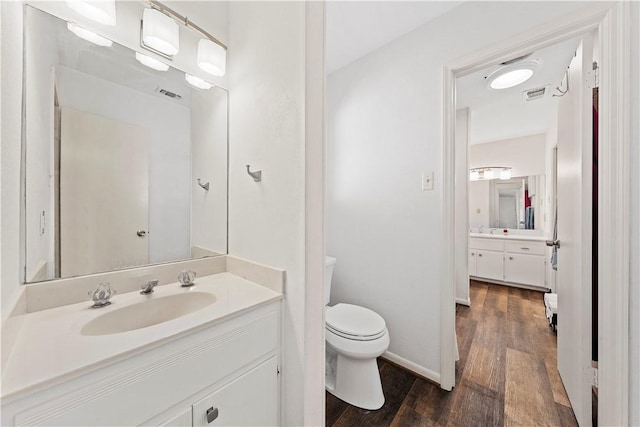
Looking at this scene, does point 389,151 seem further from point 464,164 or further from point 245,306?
point 464,164

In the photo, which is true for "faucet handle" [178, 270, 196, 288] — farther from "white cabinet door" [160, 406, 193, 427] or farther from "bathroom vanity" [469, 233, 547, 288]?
"bathroom vanity" [469, 233, 547, 288]

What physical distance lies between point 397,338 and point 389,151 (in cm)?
138

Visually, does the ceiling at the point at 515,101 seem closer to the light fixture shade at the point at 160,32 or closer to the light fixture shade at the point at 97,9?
the light fixture shade at the point at 160,32

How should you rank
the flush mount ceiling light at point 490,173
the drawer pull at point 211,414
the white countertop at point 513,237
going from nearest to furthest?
1. the drawer pull at point 211,414
2. the white countertop at point 513,237
3. the flush mount ceiling light at point 490,173

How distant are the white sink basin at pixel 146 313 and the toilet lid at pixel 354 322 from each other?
84 centimetres

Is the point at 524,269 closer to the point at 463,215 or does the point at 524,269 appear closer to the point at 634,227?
the point at 463,215

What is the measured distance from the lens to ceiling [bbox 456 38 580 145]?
1923 millimetres

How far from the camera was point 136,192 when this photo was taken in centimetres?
111

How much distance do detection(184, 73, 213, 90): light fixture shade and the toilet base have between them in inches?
68.1

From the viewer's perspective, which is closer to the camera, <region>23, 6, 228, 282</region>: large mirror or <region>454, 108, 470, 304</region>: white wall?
<region>23, 6, 228, 282</region>: large mirror

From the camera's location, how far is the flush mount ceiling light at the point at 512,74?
1.92 meters

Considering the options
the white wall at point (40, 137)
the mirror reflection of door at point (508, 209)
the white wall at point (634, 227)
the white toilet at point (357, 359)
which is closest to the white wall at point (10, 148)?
the white wall at point (40, 137)

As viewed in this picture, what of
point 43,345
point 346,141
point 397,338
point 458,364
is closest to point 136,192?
point 43,345

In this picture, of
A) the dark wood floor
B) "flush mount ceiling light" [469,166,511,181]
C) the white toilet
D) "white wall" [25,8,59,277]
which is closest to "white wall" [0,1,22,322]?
"white wall" [25,8,59,277]
